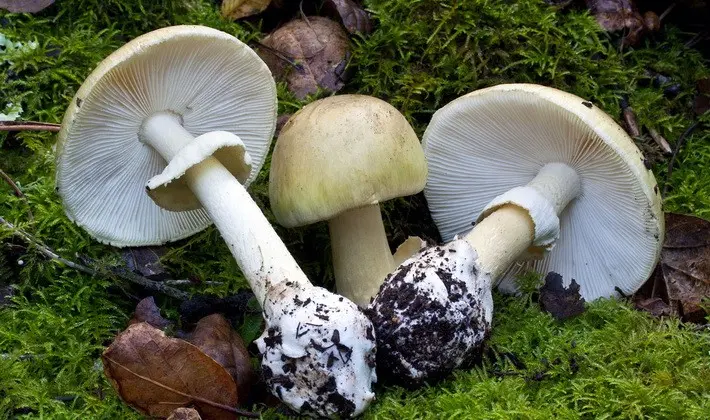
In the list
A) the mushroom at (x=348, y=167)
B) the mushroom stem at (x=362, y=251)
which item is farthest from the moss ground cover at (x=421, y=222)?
the mushroom at (x=348, y=167)

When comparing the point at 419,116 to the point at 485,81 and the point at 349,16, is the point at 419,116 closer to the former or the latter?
the point at 485,81

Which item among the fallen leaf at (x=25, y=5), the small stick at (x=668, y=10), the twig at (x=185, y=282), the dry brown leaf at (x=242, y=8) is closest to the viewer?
the twig at (x=185, y=282)

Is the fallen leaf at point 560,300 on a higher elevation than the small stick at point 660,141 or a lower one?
lower

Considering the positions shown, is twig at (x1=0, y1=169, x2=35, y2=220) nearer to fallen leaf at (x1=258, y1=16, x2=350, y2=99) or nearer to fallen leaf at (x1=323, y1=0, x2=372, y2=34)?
fallen leaf at (x1=258, y1=16, x2=350, y2=99)

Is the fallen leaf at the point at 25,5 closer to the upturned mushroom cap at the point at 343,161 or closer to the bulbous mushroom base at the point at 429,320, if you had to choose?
the upturned mushroom cap at the point at 343,161

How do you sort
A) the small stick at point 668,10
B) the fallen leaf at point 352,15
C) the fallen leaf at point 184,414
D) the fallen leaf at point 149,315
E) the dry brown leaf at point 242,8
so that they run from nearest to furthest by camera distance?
the fallen leaf at point 184,414
the fallen leaf at point 149,315
the fallen leaf at point 352,15
the dry brown leaf at point 242,8
the small stick at point 668,10

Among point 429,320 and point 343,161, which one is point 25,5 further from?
point 429,320

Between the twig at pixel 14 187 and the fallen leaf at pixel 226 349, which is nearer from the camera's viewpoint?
the fallen leaf at pixel 226 349

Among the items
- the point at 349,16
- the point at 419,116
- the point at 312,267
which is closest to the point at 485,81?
the point at 419,116
